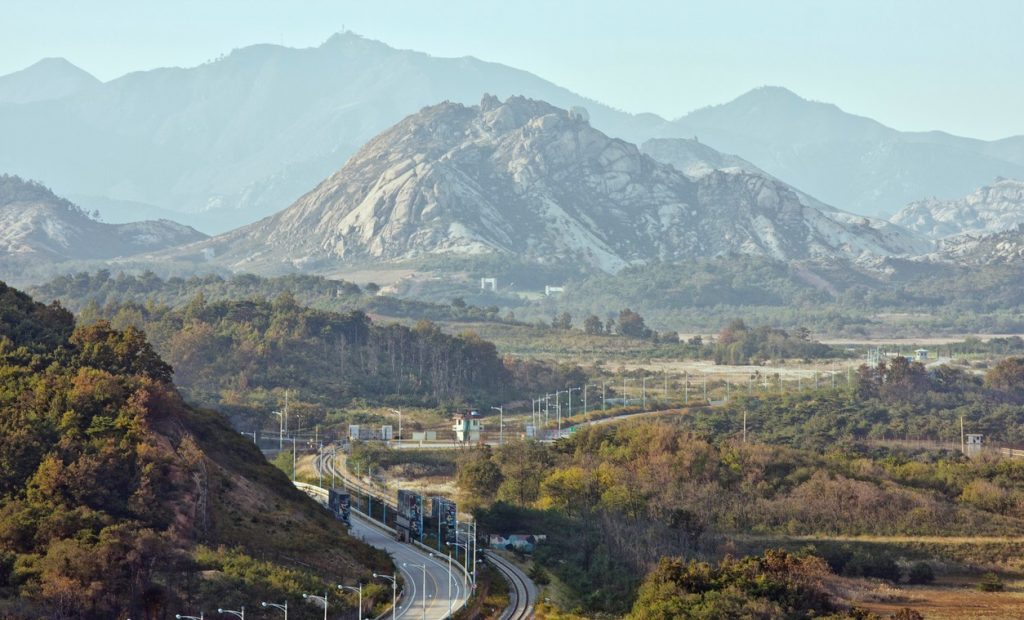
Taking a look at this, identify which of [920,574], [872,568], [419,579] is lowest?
[920,574]

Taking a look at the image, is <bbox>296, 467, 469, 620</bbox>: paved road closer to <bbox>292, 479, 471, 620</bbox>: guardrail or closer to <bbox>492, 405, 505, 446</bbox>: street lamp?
<bbox>292, 479, 471, 620</bbox>: guardrail

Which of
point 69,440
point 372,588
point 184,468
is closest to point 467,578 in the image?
point 372,588

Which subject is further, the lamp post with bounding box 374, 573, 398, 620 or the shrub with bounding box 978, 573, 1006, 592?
the shrub with bounding box 978, 573, 1006, 592

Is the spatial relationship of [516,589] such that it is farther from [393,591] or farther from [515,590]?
[393,591]

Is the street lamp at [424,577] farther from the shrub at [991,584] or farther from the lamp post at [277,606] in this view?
the shrub at [991,584]

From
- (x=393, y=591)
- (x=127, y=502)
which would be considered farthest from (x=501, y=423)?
(x=393, y=591)

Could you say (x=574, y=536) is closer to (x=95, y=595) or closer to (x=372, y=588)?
(x=372, y=588)

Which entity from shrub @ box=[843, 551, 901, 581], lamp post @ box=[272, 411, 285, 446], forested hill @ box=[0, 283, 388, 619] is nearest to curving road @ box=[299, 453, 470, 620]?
forested hill @ box=[0, 283, 388, 619]

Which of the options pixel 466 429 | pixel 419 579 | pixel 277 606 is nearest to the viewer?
pixel 277 606
